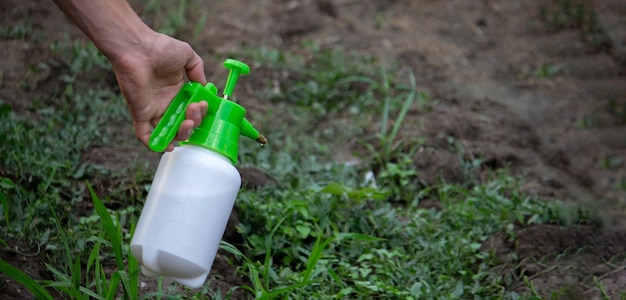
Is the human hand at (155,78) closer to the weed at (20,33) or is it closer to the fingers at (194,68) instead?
the fingers at (194,68)

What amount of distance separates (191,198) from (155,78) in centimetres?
42

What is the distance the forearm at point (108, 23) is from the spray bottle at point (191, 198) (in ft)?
0.69

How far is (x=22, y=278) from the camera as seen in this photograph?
184 cm

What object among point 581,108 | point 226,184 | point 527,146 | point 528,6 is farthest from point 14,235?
point 528,6

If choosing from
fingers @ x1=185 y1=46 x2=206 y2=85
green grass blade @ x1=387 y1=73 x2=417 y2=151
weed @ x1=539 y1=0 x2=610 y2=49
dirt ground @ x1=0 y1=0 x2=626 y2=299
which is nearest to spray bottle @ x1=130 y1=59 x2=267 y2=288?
fingers @ x1=185 y1=46 x2=206 y2=85

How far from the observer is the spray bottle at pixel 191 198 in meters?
1.77

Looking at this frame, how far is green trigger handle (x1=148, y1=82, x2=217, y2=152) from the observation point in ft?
6.07

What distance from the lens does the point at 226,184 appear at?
1824mm

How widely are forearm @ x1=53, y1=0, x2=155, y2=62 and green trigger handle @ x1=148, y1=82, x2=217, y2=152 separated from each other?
0.56 ft

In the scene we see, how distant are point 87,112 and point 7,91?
37cm

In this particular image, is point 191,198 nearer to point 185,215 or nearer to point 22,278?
point 185,215

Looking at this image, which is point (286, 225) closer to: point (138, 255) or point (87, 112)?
point (138, 255)

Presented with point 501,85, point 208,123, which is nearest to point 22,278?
point 208,123

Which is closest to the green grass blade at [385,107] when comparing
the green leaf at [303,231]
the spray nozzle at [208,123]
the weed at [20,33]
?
the green leaf at [303,231]
